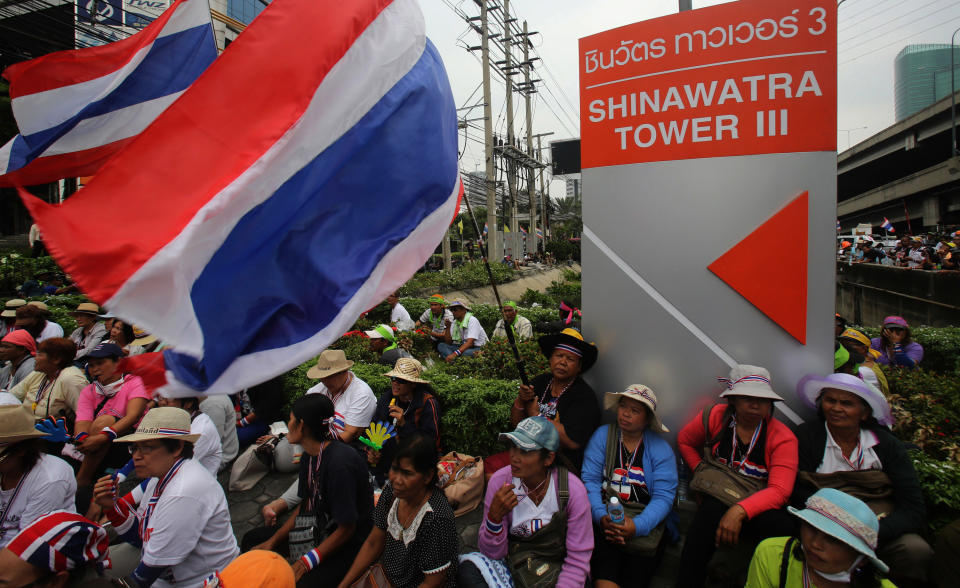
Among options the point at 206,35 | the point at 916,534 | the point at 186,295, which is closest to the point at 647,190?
the point at 916,534

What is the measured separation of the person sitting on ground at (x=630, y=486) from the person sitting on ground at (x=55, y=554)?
8.53 ft

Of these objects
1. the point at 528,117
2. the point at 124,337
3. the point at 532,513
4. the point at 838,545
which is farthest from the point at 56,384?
the point at 528,117

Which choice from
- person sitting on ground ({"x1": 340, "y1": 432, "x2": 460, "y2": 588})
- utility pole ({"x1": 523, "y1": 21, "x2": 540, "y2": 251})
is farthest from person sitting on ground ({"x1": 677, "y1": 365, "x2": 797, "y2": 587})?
utility pole ({"x1": 523, "y1": 21, "x2": 540, "y2": 251})

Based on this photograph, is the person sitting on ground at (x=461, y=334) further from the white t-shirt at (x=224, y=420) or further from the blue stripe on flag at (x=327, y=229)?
the blue stripe on flag at (x=327, y=229)

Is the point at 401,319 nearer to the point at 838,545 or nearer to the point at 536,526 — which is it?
the point at 536,526

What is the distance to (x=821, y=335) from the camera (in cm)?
339

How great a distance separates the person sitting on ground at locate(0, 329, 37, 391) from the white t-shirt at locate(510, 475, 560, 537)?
6.07 metres

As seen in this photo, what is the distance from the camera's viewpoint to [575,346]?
3.74m

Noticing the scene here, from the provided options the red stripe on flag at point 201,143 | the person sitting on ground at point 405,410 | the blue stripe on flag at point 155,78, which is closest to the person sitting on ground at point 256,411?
the person sitting on ground at point 405,410

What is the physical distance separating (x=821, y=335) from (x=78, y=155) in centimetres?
530

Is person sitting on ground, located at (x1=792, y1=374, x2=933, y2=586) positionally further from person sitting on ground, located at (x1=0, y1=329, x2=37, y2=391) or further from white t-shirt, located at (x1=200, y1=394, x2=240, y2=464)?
person sitting on ground, located at (x1=0, y1=329, x2=37, y2=391)

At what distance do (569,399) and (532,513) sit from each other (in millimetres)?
961

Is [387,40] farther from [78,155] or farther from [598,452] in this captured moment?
[598,452]

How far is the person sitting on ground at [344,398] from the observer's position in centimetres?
451
